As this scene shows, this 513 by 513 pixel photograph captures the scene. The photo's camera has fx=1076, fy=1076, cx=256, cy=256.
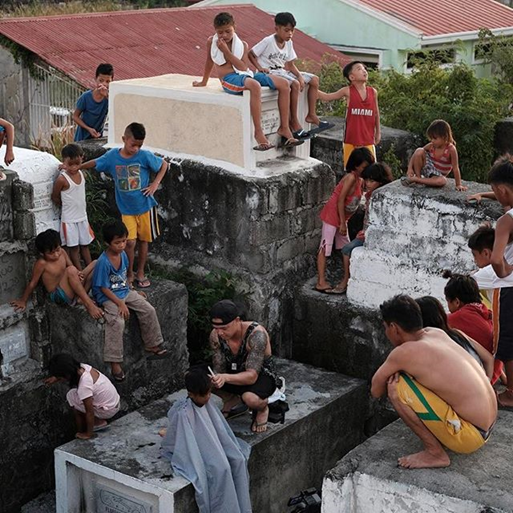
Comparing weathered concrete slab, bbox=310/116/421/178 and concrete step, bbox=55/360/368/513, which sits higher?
weathered concrete slab, bbox=310/116/421/178

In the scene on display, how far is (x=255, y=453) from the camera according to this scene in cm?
731

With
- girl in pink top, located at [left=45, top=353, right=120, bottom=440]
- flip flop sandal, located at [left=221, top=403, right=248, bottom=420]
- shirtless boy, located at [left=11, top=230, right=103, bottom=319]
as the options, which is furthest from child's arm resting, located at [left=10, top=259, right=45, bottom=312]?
flip flop sandal, located at [left=221, top=403, right=248, bottom=420]

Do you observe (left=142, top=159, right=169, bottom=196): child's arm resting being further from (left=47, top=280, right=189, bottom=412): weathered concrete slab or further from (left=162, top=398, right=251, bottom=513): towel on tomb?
(left=162, top=398, right=251, bottom=513): towel on tomb

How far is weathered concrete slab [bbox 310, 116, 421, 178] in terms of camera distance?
10.7 meters

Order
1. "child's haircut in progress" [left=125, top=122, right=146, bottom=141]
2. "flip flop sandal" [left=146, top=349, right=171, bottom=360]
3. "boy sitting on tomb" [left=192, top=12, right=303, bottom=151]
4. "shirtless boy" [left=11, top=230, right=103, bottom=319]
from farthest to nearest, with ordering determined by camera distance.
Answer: "boy sitting on tomb" [left=192, top=12, right=303, bottom=151], "child's haircut in progress" [left=125, top=122, right=146, bottom=141], "flip flop sandal" [left=146, top=349, right=171, bottom=360], "shirtless boy" [left=11, top=230, right=103, bottom=319]

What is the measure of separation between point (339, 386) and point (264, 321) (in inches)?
38.8

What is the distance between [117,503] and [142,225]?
7.96 ft

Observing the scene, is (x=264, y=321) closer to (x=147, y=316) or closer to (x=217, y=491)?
(x=147, y=316)

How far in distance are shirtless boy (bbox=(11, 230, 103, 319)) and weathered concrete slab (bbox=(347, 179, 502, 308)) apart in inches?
87.5

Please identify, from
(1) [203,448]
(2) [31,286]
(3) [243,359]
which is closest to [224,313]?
(3) [243,359]

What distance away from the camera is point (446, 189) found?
8.42 meters

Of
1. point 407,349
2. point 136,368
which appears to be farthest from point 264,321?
point 407,349

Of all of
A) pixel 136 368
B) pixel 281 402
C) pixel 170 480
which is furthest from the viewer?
pixel 136 368

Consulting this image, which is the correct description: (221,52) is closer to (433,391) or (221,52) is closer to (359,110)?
(359,110)
